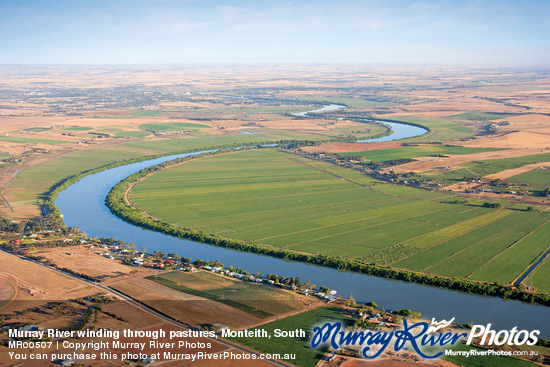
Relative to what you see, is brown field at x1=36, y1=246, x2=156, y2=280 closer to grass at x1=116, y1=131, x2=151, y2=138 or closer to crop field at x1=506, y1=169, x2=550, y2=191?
crop field at x1=506, y1=169, x2=550, y2=191

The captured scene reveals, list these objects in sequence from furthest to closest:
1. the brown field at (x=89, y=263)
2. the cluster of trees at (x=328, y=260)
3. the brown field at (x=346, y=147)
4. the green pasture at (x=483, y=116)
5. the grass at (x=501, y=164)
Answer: the green pasture at (x=483, y=116) < the brown field at (x=346, y=147) < the grass at (x=501, y=164) < the brown field at (x=89, y=263) < the cluster of trees at (x=328, y=260)

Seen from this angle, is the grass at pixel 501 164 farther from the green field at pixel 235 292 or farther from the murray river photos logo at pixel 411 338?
the green field at pixel 235 292

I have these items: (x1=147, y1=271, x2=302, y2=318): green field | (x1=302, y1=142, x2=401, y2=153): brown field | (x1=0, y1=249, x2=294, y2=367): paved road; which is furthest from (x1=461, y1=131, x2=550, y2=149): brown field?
(x1=0, y1=249, x2=294, y2=367): paved road

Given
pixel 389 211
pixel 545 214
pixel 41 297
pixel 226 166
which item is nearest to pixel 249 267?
pixel 41 297

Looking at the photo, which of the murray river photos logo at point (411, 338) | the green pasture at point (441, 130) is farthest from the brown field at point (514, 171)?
the murray river photos logo at point (411, 338)

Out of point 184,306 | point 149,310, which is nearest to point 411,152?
point 184,306

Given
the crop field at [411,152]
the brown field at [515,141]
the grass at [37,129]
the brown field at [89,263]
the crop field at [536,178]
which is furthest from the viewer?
the grass at [37,129]
